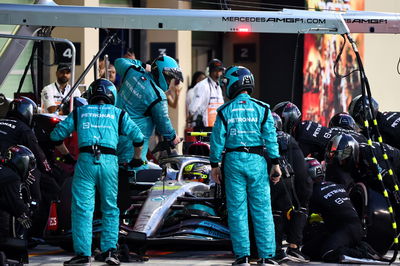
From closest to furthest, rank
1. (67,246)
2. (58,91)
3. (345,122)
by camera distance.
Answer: (67,246), (345,122), (58,91)

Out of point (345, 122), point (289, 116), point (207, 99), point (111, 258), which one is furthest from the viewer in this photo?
point (207, 99)

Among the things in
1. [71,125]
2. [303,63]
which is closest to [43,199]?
[71,125]

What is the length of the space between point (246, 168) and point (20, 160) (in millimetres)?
2308

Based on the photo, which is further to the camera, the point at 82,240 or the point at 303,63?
the point at 303,63

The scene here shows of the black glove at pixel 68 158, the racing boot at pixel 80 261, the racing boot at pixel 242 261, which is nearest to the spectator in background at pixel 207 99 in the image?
the black glove at pixel 68 158

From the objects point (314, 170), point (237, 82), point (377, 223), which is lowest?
point (377, 223)

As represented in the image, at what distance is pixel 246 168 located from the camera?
42.8 ft

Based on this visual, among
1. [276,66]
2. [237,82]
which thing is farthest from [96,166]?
[276,66]

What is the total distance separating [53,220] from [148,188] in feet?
4.18

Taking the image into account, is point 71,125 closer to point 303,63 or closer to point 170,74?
point 170,74

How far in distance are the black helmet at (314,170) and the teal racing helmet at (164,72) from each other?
1914 mm

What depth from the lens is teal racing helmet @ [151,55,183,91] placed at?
15156 millimetres

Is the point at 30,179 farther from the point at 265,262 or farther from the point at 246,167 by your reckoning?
the point at 265,262

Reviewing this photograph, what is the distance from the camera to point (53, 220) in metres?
14.1
